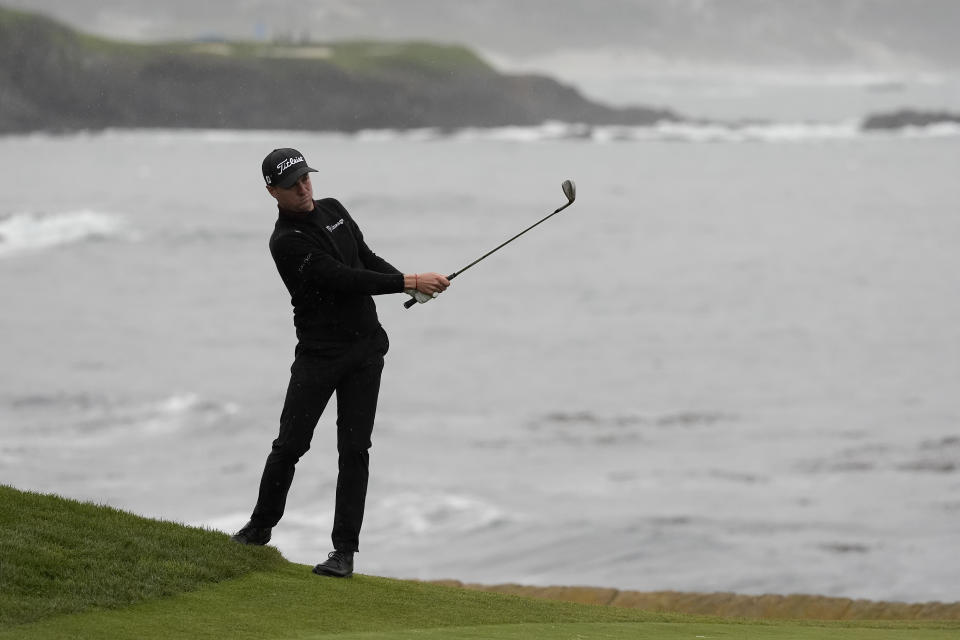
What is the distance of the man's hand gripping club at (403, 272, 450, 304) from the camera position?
7445mm

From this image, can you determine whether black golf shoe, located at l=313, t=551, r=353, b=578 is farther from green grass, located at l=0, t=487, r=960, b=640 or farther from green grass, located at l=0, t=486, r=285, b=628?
green grass, located at l=0, t=486, r=285, b=628

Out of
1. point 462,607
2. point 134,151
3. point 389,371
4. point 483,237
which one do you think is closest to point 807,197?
point 483,237

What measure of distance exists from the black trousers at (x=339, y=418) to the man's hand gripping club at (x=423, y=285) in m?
0.47

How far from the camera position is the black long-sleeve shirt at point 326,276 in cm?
746

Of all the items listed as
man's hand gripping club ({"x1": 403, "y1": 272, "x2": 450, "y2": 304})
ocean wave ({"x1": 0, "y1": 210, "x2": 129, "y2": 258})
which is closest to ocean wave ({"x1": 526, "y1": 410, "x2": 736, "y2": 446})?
man's hand gripping club ({"x1": 403, "y1": 272, "x2": 450, "y2": 304})

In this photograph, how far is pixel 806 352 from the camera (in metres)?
47.5

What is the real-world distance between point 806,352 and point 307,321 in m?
41.6

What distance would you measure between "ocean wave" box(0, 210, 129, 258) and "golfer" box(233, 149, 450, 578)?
6539cm

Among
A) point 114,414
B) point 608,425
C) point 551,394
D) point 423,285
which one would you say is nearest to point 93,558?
point 423,285

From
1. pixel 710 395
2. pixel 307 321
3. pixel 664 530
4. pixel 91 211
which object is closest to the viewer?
pixel 307 321

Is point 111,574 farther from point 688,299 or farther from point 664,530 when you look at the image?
point 688,299

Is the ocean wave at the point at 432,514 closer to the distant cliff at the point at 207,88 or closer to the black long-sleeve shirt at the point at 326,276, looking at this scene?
the black long-sleeve shirt at the point at 326,276

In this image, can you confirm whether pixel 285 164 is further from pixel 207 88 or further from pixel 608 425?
pixel 207 88

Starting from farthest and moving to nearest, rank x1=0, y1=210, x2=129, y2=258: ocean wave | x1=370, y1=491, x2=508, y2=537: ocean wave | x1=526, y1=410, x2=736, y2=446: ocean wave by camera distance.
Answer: x1=0, y1=210, x2=129, y2=258: ocean wave < x1=526, y1=410, x2=736, y2=446: ocean wave < x1=370, y1=491, x2=508, y2=537: ocean wave
